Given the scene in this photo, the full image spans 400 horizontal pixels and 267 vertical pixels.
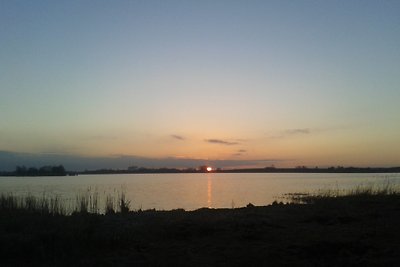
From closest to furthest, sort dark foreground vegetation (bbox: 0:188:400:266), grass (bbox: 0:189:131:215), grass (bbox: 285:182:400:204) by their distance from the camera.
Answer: dark foreground vegetation (bbox: 0:188:400:266)
grass (bbox: 0:189:131:215)
grass (bbox: 285:182:400:204)

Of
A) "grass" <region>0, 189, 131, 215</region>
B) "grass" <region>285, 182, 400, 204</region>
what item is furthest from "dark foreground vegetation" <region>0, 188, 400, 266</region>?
"grass" <region>285, 182, 400, 204</region>

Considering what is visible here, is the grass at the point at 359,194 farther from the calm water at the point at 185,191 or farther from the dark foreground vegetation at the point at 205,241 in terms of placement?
the dark foreground vegetation at the point at 205,241

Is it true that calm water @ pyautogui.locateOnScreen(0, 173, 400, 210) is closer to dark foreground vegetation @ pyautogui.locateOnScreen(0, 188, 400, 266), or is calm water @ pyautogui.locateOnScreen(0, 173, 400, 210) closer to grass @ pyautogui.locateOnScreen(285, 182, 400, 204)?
grass @ pyautogui.locateOnScreen(285, 182, 400, 204)

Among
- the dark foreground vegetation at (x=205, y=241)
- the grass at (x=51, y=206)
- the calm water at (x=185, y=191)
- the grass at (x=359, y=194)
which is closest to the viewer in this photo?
the dark foreground vegetation at (x=205, y=241)

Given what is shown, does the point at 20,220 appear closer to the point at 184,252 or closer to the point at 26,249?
the point at 26,249

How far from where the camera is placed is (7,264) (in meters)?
9.10

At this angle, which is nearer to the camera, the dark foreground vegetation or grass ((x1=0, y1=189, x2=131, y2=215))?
the dark foreground vegetation

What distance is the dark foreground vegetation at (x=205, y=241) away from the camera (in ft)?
29.7

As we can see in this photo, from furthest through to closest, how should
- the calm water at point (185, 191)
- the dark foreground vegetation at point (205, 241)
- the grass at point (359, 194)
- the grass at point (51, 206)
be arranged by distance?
the calm water at point (185, 191), the grass at point (359, 194), the grass at point (51, 206), the dark foreground vegetation at point (205, 241)

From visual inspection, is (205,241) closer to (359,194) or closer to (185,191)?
(359,194)

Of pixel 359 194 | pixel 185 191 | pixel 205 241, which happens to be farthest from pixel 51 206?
pixel 185 191

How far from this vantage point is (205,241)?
1102 centimetres

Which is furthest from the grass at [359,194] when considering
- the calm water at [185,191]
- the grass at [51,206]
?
the grass at [51,206]

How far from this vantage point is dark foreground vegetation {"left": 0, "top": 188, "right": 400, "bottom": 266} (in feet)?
29.7
